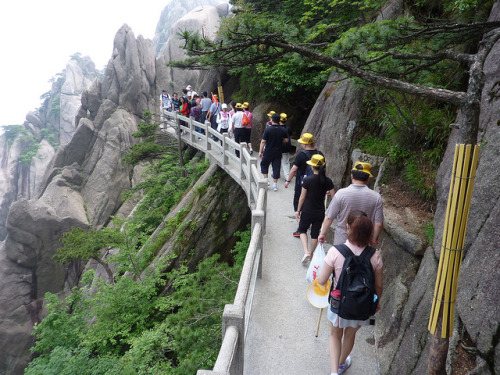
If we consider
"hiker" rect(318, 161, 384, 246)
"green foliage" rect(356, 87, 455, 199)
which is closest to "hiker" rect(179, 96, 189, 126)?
"green foliage" rect(356, 87, 455, 199)

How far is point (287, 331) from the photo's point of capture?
157 inches

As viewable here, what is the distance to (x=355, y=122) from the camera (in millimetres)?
7246

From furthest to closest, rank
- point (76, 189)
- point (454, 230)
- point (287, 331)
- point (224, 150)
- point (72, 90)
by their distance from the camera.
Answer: point (72, 90) < point (76, 189) < point (224, 150) < point (287, 331) < point (454, 230)

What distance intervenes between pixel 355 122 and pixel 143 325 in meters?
7.70

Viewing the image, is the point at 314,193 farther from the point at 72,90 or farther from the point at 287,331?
the point at 72,90

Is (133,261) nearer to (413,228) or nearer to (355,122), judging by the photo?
(355,122)

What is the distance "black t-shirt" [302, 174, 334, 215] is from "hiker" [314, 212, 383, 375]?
193cm

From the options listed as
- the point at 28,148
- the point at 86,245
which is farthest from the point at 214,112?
the point at 28,148

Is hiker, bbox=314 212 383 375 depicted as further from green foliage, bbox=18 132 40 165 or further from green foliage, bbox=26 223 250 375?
green foliage, bbox=18 132 40 165

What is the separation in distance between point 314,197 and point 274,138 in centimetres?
300

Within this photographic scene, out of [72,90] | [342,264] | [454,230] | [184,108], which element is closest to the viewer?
[454,230]

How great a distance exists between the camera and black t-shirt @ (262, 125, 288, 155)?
24.7 ft

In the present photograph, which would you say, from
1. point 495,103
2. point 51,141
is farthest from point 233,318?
point 51,141

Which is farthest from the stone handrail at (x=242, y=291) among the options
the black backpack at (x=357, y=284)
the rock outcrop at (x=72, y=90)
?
the rock outcrop at (x=72, y=90)
